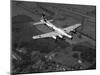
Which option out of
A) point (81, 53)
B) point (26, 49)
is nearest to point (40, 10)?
point (26, 49)

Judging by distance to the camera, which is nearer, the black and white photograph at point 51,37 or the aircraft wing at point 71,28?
the black and white photograph at point 51,37

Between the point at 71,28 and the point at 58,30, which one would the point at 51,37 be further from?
the point at 71,28

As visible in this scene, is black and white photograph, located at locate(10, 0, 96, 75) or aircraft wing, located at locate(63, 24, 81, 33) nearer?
black and white photograph, located at locate(10, 0, 96, 75)

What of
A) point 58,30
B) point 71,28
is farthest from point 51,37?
point 71,28

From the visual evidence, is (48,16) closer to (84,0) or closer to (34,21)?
(34,21)

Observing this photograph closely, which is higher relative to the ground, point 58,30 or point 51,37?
point 58,30

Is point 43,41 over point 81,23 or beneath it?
beneath

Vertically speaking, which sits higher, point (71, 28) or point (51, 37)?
point (71, 28)

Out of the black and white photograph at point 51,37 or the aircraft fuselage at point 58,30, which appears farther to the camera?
the aircraft fuselage at point 58,30
